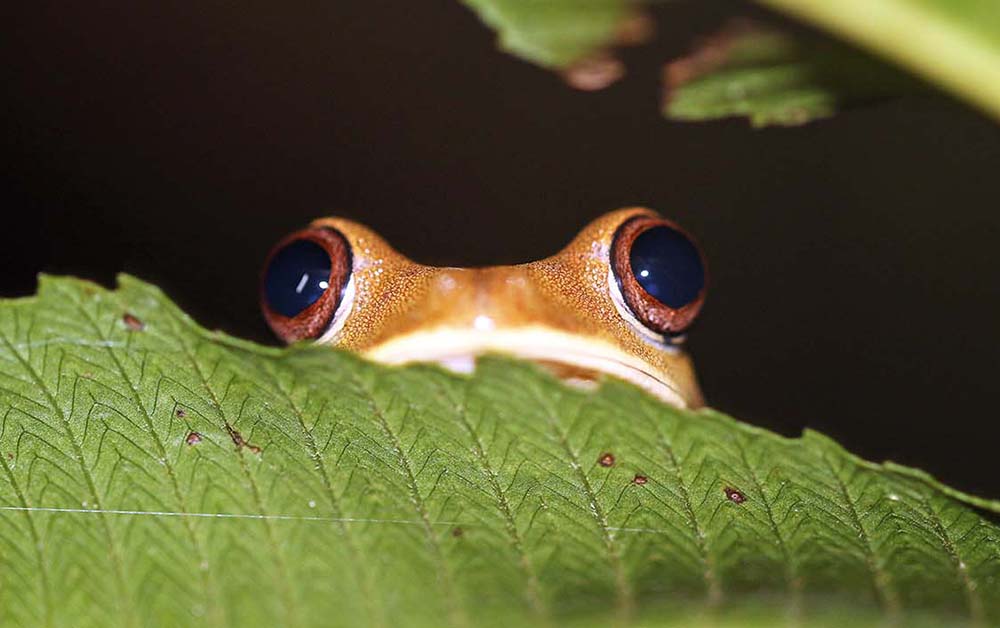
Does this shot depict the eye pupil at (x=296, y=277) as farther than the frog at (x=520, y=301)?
Yes

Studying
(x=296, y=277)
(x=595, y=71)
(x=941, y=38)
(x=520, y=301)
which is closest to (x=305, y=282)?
(x=296, y=277)

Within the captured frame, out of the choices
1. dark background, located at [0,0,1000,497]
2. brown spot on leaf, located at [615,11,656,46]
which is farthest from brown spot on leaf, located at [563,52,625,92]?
dark background, located at [0,0,1000,497]

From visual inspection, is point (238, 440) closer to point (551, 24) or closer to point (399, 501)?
point (399, 501)

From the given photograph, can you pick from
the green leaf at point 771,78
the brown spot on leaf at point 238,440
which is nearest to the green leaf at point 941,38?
the green leaf at point 771,78

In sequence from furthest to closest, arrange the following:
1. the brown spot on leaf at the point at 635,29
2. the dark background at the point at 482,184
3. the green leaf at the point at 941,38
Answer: the dark background at the point at 482,184
the brown spot on leaf at the point at 635,29
the green leaf at the point at 941,38

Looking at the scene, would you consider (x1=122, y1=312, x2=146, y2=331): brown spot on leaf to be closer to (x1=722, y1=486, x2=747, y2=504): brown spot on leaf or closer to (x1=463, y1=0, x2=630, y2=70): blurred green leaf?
(x1=463, y1=0, x2=630, y2=70): blurred green leaf

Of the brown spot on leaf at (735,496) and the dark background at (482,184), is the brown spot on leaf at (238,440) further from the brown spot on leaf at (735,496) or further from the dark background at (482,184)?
the dark background at (482,184)

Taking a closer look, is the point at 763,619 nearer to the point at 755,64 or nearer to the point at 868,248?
the point at 755,64

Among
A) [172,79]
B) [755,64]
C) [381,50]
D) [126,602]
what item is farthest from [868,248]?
[126,602]
